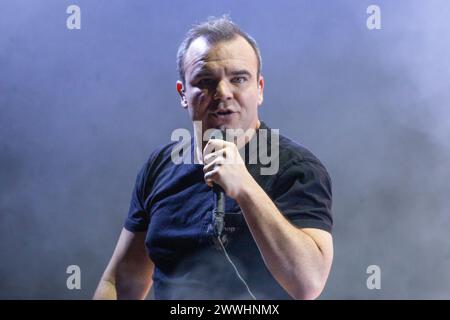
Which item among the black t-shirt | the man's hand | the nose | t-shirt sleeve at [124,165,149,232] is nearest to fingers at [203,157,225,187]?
the man's hand

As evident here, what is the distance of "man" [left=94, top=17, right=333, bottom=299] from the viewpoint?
1488 millimetres

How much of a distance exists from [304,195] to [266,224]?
15cm

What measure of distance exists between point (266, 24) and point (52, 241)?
97cm

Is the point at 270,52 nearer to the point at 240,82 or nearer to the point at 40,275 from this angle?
the point at 240,82

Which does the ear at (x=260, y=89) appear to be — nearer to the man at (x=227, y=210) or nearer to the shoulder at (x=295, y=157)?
the man at (x=227, y=210)

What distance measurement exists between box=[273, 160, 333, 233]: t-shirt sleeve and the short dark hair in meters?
0.37

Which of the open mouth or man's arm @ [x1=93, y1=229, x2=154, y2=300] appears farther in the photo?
man's arm @ [x1=93, y1=229, x2=154, y2=300]

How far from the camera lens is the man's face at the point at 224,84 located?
1683mm

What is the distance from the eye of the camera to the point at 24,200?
197 cm

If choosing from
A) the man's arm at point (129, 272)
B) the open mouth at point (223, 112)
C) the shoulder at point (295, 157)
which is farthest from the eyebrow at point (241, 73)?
the man's arm at point (129, 272)

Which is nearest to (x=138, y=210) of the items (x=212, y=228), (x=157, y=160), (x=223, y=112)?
(x=157, y=160)

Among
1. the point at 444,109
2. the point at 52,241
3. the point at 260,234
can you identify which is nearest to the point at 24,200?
the point at 52,241

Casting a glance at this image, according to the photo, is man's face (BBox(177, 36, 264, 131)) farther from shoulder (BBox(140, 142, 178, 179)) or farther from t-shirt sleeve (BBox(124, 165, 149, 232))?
t-shirt sleeve (BBox(124, 165, 149, 232))

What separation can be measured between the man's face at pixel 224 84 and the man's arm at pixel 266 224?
21 centimetres
